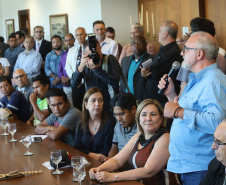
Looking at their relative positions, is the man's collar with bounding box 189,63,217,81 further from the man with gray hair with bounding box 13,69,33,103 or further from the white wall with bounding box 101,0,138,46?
the white wall with bounding box 101,0,138,46

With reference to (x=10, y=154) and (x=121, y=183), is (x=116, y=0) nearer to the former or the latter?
(x=10, y=154)

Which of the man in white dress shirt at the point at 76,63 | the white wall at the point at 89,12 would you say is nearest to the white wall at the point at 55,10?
the white wall at the point at 89,12

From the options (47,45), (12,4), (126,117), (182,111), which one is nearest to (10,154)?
(126,117)

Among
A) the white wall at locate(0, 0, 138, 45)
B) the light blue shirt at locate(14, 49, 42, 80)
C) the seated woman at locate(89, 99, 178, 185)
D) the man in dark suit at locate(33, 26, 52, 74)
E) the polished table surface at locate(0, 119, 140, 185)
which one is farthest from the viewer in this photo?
the man in dark suit at locate(33, 26, 52, 74)

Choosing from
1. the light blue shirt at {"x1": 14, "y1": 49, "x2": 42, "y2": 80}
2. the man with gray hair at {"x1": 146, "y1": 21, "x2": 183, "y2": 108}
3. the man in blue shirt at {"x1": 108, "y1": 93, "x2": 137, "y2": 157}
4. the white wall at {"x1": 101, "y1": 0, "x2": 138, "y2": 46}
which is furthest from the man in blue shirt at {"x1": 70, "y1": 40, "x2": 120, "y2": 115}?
the white wall at {"x1": 101, "y1": 0, "x2": 138, "y2": 46}

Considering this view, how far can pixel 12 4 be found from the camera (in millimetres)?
10875

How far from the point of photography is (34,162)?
10.2ft

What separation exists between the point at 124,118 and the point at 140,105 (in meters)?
0.51

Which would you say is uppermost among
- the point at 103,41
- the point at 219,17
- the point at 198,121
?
the point at 219,17

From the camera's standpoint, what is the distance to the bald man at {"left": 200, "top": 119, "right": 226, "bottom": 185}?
206cm

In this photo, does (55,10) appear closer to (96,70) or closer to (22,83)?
(22,83)

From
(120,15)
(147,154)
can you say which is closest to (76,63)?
(120,15)

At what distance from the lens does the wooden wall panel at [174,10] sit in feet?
21.1

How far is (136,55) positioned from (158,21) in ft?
8.81
